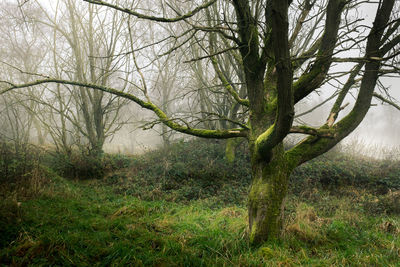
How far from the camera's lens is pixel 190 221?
14.4 feet

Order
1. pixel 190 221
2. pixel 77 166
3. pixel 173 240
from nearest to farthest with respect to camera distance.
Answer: pixel 173 240 → pixel 190 221 → pixel 77 166

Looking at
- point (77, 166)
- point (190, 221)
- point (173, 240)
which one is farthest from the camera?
point (77, 166)

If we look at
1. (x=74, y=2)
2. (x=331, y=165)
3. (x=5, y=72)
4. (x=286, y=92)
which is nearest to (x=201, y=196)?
(x=286, y=92)

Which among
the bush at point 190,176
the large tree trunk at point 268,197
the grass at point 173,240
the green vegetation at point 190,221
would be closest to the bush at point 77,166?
the green vegetation at point 190,221

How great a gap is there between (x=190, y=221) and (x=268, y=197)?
6.14 ft

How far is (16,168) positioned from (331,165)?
10016mm

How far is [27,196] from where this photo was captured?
13.8ft

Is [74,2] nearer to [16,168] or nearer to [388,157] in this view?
[16,168]

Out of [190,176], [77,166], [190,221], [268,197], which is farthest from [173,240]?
[77,166]

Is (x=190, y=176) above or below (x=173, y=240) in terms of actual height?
above

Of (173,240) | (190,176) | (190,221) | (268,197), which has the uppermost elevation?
(268,197)

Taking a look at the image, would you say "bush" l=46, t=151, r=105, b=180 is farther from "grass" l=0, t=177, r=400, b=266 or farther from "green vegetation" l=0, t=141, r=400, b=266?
"grass" l=0, t=177, r=400, b=266

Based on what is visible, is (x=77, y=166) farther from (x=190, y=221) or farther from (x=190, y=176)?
(x=190, y=221)

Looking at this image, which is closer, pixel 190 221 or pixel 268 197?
pixel 268 197
